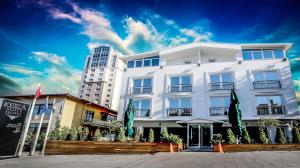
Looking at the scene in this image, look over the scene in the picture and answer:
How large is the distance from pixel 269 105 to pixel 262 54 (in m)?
6.47

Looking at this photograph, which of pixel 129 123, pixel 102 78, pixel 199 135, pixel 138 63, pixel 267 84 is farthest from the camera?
pixel 102 78

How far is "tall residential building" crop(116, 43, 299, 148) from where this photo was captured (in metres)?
20.8

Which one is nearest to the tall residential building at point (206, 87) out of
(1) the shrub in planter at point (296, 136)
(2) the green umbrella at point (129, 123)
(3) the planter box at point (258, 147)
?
(1) the shrub in planter at point (296, 136)

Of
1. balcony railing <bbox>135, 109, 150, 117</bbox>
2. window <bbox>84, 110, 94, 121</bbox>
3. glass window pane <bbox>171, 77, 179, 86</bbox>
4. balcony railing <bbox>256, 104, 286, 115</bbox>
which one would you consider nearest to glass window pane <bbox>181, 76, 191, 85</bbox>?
glass window pane <bbox>171, 77, 179, 86</bbox>

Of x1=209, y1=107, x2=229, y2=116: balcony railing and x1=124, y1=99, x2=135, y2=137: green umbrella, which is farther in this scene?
x1=209, y1=107, x2=229, y2=116: balcony railing

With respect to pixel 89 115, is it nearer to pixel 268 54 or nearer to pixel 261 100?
pixel 261 100

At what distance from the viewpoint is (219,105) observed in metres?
22.2

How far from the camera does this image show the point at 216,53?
25.6m

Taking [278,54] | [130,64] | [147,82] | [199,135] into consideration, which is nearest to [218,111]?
[199,135]

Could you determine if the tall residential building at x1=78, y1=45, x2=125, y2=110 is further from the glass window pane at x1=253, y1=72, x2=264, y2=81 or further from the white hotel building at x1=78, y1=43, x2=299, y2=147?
the glass window pane at x1=253, y1=72, x2=264, y2=81

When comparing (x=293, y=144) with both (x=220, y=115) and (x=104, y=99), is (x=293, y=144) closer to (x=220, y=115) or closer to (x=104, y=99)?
(x=220, y=115)

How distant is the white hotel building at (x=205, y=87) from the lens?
2084 centimetres

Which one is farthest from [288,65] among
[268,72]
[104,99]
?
[104,99]

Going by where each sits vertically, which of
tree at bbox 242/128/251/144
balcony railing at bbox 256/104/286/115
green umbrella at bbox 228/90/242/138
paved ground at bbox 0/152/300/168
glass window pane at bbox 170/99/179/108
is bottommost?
paved ground at bbox 0/152/300/168
